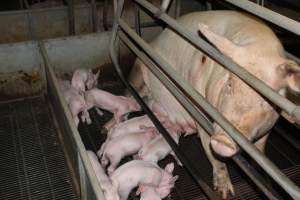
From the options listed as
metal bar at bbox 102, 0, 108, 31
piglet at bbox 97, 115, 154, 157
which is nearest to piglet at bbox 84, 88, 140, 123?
piglet at bbox 97, 115, 154, 157

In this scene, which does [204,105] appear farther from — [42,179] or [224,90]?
[42,179]

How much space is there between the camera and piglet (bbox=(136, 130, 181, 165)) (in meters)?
2.58

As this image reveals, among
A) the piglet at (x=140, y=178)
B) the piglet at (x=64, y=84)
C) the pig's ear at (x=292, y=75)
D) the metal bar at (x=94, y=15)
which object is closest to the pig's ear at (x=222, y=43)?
the pig's ear at (x=292, y=75)

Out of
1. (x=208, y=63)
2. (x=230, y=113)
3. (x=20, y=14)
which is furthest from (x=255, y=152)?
(x=20, y=14)

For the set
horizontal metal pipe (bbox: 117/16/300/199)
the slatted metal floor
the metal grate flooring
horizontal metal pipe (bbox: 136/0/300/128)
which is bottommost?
the metal grate flooring

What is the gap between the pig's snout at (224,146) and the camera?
176 cm

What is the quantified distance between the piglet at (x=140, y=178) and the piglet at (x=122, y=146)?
0.21 metres

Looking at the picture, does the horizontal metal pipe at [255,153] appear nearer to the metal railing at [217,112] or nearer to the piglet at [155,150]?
the metal railing at [217,112]

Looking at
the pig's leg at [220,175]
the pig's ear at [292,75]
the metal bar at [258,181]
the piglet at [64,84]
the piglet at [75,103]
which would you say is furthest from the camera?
the piglet at [64,84]

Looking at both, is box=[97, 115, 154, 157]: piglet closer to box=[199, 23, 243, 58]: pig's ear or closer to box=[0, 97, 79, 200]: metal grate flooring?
box=[0, 97, 79, 200]: metal grate flooring

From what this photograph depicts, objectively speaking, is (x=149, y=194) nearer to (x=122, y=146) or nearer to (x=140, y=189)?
(x=140, y=189)

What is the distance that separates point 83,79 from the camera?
10.8 feet

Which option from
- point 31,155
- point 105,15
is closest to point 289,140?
point 31,155

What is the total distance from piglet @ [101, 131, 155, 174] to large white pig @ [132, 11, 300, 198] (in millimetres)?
416
